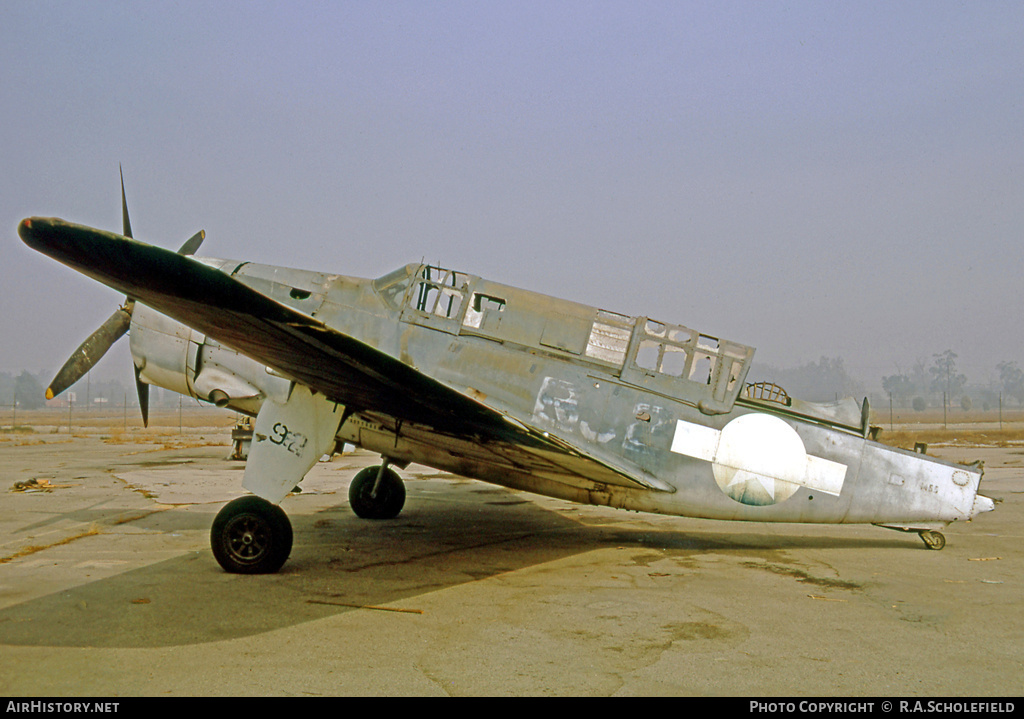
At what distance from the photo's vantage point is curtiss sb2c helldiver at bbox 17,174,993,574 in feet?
22.3

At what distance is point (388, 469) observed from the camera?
10.1 meters

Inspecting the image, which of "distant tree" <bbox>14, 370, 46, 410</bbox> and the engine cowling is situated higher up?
the engine cowling

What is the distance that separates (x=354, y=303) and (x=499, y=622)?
4.30 m

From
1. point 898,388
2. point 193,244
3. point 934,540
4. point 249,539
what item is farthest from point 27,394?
point 898,388

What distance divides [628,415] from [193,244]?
7.16 m

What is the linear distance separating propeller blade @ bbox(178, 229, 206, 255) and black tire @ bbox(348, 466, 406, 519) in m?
4.23

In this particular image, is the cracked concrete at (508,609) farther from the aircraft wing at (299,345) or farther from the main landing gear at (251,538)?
the aircraft wing at (299,345)

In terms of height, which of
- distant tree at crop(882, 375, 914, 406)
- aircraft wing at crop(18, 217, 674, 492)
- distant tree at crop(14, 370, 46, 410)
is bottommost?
distant tree at crop(14, 370, 46, 410)

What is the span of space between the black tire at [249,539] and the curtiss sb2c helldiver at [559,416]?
0.01m

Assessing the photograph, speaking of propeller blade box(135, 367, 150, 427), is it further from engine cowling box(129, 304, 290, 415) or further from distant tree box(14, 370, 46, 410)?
distant tree box(14, 370, 46, 410)

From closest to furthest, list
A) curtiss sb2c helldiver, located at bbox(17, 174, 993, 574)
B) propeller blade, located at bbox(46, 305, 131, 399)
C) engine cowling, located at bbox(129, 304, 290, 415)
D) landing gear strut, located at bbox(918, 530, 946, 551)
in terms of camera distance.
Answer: curtiss sb2c helldiver, located at bbox(17, 174, 993, 574) < engine cowling, located at bbox(129, 304, 290, 415) < landing gear strut, located at bbox(918, 530, 946, 551) < propeller blade, located at bbox(46, 305, 131, 399)

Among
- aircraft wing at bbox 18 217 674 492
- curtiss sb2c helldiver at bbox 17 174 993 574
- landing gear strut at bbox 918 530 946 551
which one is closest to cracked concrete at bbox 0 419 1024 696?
landing gear strut at bbox 918 530 946 551
